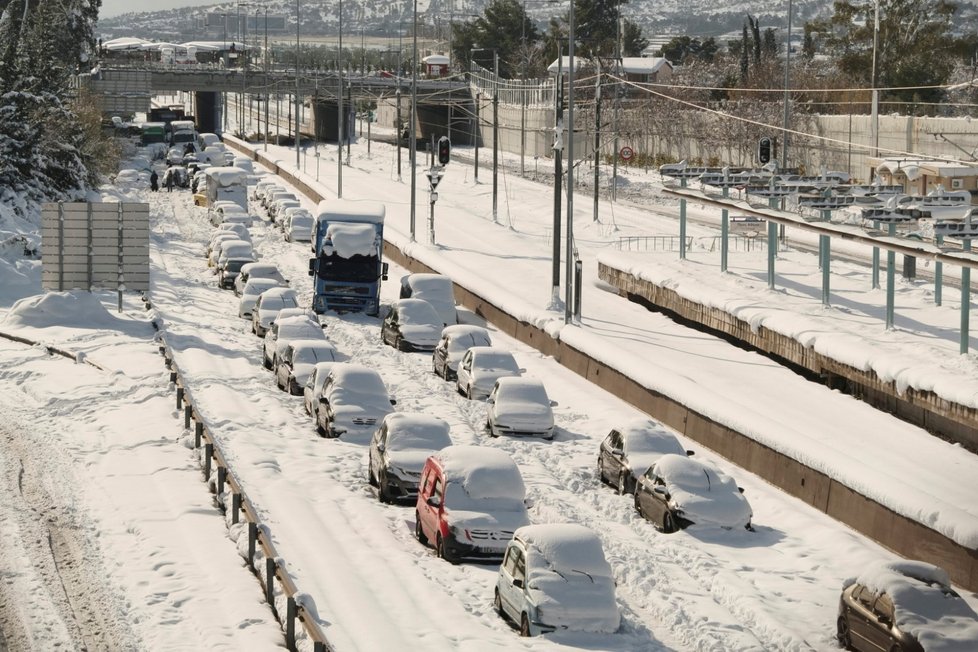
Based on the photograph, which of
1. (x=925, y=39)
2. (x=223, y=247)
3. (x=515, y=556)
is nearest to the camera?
(x=515, y=556)

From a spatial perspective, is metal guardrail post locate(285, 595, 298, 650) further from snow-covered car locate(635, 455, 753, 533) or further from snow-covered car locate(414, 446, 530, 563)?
snow-covered car locate(635, 455, 753, 533)

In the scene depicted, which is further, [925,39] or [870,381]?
[925,39]

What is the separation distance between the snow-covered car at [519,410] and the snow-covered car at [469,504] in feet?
23.7

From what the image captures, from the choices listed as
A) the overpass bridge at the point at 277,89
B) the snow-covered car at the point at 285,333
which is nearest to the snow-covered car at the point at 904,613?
Answer: the snow-covered car at the point at 285,333

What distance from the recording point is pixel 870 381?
32469 millimetres

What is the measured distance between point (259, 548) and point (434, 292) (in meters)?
23.4

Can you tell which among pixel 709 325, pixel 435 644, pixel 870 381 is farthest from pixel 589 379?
pixel 435 644

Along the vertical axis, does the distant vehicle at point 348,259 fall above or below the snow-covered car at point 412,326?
above

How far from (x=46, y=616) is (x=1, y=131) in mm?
51813

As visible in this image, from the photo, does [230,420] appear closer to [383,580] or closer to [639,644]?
[383,580]

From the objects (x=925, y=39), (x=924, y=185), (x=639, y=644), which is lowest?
(x=639, y=644)

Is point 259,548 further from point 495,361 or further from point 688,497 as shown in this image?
point 495,361

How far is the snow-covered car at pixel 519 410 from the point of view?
3169cm

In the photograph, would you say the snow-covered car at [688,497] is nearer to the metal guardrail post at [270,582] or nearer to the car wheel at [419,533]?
the car wheel at [419,533]
